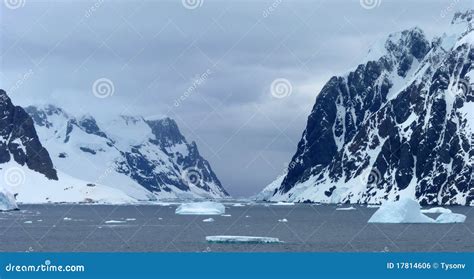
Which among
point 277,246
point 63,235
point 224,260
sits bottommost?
point 63,235

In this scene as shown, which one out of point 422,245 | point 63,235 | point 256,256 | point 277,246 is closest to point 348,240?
point 422,245

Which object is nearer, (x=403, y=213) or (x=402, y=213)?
(x=402, y=213)

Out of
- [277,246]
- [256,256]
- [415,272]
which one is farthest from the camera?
[277,246]

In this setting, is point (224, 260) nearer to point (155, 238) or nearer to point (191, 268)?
point (191, 268)

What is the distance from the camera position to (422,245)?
122 meters

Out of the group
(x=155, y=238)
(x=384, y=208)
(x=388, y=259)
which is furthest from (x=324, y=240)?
(x=388, y=259)

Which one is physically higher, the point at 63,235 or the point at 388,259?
the point at 388,259

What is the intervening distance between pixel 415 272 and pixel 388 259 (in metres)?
4.05

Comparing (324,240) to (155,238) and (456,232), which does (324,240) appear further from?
(456,232)

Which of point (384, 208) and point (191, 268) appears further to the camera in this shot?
point (384, 208)

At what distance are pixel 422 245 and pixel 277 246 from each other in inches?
970

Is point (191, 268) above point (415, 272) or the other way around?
the other way around

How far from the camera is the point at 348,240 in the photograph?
5128 inches

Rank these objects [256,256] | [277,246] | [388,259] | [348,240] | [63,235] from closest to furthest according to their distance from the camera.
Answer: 1. [388,259]
2. [256,256]
3. [277,246]
4. [348,240]
5. [63,235]
